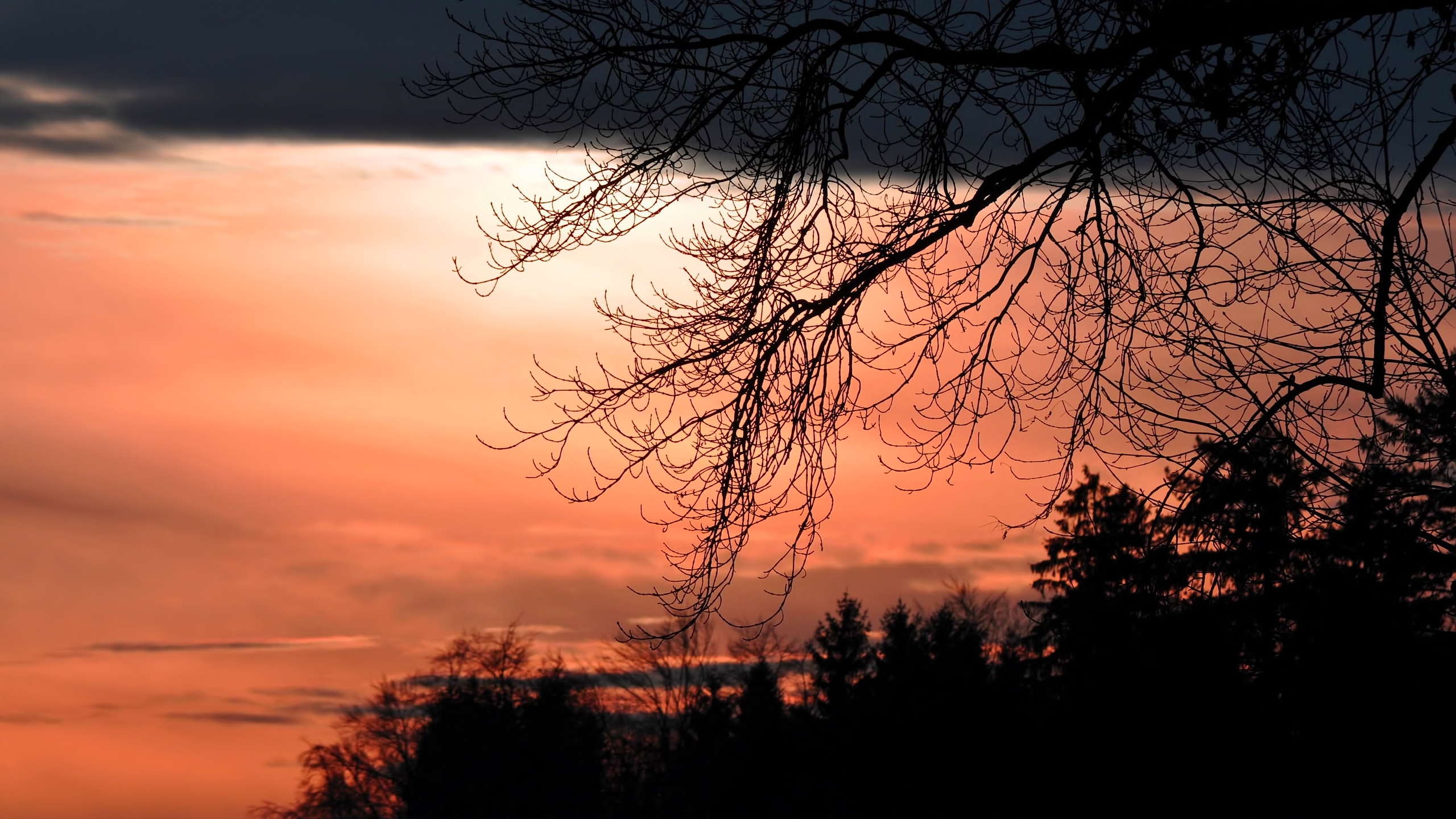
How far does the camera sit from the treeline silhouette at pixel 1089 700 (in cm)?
841

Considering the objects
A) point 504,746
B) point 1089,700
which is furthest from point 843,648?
point 1089,700

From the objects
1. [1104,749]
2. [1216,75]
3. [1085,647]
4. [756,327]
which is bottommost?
[1104,749]

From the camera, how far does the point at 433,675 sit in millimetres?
44656

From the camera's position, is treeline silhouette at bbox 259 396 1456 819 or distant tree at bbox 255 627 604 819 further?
distant tree at bbox 255 627 604 819

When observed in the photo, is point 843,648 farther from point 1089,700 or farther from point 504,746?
point 1089,700

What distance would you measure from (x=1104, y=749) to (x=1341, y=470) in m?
13.9

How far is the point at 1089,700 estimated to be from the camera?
822 inches

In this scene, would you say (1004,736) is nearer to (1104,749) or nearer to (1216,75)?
(1104,749)

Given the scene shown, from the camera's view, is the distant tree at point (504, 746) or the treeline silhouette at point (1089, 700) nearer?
the treeline silhouette at point (1089, 700)

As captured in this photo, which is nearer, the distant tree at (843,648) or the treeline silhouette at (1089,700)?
the treeline silhouette at (1089,700)

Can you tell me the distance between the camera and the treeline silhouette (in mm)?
8414

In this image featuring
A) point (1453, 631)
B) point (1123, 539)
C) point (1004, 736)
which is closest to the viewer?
point (1123, 539)

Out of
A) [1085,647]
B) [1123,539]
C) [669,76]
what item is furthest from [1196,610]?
[1085,647]

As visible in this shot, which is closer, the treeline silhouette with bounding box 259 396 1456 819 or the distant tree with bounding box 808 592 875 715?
the treeline silhouette with bounding box 259 396 1456 819
